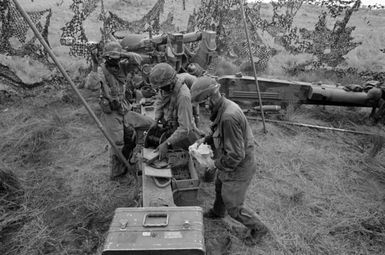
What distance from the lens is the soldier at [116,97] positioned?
461 cm

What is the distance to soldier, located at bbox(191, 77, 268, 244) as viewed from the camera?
339cm

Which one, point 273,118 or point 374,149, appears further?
point 273,118

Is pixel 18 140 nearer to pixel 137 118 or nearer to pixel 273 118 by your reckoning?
pixel 137 118

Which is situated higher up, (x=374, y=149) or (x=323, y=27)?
(x=323, y=27)

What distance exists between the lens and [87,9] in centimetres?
1051

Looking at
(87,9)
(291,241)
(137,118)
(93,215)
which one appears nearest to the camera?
(291,241)

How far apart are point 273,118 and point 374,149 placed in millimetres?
2393

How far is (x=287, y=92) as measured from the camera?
766 cm

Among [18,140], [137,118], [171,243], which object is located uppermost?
[171,243]

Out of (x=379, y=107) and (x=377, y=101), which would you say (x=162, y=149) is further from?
(x=379, y=107)

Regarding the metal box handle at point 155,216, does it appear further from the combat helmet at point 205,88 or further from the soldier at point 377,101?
the soldier at point 377,101

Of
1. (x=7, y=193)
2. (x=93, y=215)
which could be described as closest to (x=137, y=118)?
(x=93, y=215)

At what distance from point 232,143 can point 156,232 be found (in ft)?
4.24

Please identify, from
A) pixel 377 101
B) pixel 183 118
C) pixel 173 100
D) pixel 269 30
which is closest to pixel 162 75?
pixel 173 100
